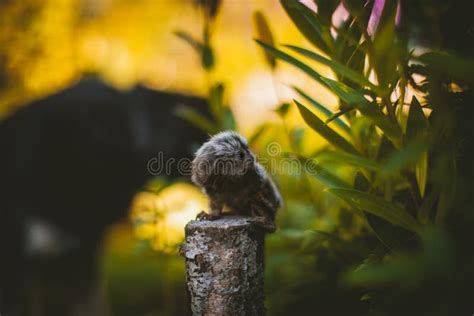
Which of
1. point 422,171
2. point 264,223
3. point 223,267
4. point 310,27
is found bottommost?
point 223,267

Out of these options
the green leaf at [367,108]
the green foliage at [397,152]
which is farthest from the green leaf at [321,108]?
the green leaf at [367,108]

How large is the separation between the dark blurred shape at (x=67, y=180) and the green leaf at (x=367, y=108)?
2620mm

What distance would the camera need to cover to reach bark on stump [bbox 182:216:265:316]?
1429 millimetres

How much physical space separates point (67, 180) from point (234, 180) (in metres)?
2.74

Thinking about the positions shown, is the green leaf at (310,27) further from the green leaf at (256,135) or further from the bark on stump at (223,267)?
the bark on stump at (223,267)

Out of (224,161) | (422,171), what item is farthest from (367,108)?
(224,161)

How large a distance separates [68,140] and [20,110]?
52 centimetres

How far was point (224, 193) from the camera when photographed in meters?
1.52

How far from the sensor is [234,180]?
4.77 feet

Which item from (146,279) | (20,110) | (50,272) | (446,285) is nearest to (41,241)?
(50,272)

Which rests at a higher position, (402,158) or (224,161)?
(224,161)

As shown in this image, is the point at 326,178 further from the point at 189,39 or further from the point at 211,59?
the point at 189,39

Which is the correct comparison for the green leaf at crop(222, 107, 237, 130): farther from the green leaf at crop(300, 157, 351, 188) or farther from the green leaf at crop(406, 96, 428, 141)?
the green leaf at crop(406, 96, 428, 141)

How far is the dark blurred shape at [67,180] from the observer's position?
3.83 m
